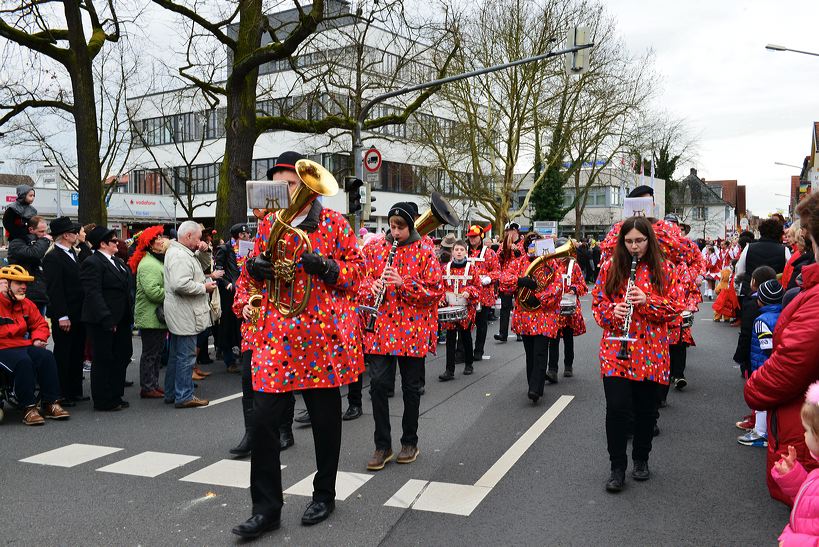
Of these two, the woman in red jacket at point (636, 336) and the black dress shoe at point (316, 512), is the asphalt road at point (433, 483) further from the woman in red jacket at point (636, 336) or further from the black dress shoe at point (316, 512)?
the woman in red jacket at point (636, 336)

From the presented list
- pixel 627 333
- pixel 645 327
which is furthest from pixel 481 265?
pixel 627 333

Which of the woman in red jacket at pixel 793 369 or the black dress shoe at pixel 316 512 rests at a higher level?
the woman in red jacket at pixel 793 369

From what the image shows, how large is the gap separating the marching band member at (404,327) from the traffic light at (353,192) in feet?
30.5

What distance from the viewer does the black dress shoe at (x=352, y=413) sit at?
24.3 feet

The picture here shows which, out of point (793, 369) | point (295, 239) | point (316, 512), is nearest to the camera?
point (793, 369)

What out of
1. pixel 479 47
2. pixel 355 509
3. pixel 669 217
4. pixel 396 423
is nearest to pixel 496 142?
pixel 479 47

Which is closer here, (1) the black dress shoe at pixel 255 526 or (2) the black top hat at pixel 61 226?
(1) the black dress shoe at pixel 255 526

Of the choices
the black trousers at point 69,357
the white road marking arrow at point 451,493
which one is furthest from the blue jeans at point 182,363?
the white road marking arrow at point 451,493

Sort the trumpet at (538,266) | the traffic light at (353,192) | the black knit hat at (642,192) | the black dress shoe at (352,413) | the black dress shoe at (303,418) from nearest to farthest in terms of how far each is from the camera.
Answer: the black dress shoe at (303,418), the black dress shoe at (352,413), the black knit hat at (642,192), the trumpet at (538,266), the traffic light at (353,192)

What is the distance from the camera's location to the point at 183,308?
802cm

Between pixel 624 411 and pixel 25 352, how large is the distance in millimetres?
5864

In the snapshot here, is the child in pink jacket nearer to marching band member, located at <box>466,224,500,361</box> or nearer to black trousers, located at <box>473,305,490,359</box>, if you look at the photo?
marching band member, located at <box>466,224,500,361</box>

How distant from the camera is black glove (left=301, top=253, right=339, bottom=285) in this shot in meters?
4.15

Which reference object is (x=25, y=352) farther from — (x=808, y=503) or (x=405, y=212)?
(x=808, y=503)
